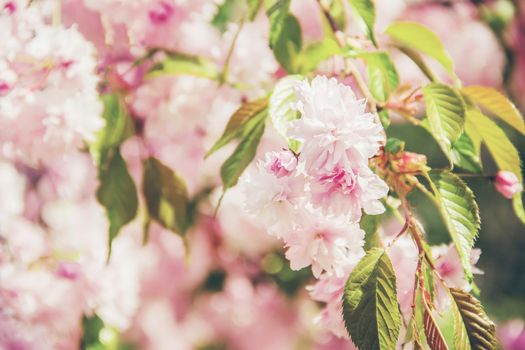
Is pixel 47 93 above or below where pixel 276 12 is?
below

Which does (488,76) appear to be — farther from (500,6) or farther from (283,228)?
(283,228)

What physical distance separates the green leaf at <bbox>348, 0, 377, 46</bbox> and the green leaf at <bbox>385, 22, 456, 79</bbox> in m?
0.12

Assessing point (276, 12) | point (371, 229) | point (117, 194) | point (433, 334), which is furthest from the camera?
point (117, 194)

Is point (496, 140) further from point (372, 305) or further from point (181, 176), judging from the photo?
point (181, 176)

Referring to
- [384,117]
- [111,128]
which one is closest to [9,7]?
[111,128]

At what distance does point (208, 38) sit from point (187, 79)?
0.09 meters

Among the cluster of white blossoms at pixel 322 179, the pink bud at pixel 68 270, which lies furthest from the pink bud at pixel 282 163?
the pink bud at pixel 68 270

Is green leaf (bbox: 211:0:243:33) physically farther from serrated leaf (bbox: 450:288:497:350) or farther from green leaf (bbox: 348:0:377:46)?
serrated leaf (bbox: 450:288:497:350)

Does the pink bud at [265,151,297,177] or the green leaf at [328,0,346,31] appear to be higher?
the pink bud at [265,151,297,177]

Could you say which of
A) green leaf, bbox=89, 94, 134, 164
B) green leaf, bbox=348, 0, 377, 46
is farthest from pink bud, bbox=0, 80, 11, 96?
green leaf, bbox=348, 0, 377, 46

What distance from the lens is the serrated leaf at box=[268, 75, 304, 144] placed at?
0.63m

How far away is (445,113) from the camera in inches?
25.0

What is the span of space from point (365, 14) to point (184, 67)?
32 cm

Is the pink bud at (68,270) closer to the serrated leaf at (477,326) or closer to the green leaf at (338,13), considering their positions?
the green leaf at (338,13)
